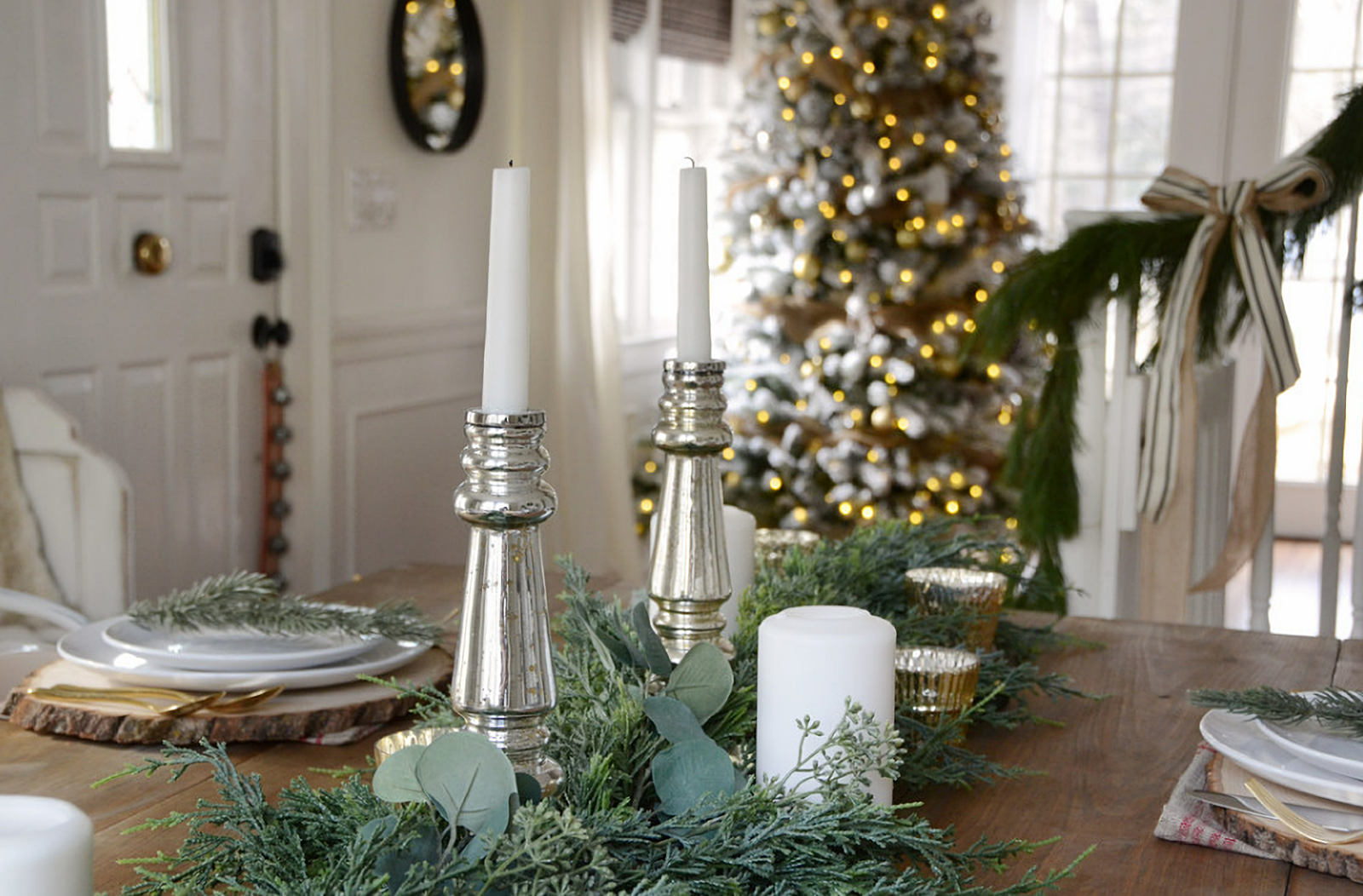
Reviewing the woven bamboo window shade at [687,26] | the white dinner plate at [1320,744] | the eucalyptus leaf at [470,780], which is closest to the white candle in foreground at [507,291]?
the eucalyptus leaf at [470,780]

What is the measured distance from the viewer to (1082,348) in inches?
81.3

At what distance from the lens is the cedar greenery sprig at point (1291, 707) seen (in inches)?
37.2

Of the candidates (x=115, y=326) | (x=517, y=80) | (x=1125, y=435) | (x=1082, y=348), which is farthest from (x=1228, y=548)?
(x=517, y=80)

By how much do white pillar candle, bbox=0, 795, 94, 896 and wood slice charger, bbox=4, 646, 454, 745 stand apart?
54 cm

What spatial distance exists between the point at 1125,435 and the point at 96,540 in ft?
4.88

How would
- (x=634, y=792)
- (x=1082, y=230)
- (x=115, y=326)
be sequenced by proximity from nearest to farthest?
1. (x=634, y=792)
2. (x=1082, y=230)
3. (x=115, y=326)

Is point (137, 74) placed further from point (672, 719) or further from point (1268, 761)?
point (1268, 761)

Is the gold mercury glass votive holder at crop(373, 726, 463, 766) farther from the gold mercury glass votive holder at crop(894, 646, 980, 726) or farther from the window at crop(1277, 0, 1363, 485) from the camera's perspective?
the window at crop(1277, 0, 1363, 485)

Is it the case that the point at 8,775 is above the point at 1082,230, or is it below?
below

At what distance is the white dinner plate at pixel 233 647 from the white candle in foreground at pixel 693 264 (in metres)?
0.41

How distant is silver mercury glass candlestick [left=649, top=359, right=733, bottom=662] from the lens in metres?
0.94

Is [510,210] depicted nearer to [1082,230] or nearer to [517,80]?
[1082,230]

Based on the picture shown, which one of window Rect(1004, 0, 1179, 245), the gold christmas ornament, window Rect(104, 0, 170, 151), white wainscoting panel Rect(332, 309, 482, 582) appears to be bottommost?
white wainscoting panel Rect(332, 309, 482, 582)

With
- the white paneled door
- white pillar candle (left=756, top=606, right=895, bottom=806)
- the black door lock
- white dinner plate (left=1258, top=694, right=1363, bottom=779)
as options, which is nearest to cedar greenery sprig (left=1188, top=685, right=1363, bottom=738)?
white dinner plate (left=1258, top=694, right=1363, bottom=779)
